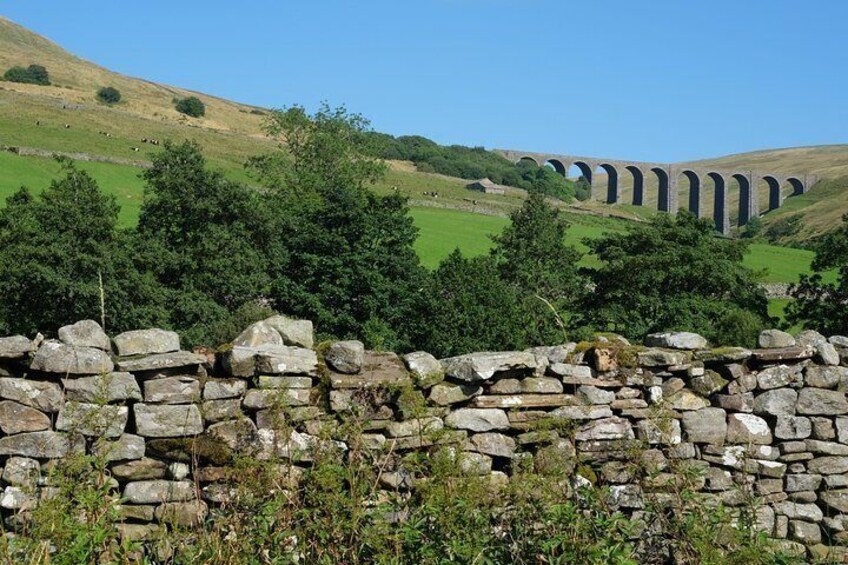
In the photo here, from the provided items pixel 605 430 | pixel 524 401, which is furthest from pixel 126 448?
pixel 605 430

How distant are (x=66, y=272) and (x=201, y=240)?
768cm

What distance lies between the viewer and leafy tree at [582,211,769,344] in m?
39.3

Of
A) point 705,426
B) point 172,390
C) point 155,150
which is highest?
point 155,150

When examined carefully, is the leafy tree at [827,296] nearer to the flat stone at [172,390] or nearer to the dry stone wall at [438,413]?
the dry stone wall at [438,413]

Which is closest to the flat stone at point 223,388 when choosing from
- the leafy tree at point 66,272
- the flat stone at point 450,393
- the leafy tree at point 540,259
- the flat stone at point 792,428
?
the flat stone at point 450,393

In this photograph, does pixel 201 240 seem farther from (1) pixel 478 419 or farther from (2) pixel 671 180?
(2) pixel 671 180

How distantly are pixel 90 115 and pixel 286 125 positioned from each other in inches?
1596

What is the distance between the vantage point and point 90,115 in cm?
10544

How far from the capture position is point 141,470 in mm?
7234

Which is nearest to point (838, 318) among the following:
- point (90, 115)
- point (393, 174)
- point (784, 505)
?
point (784, 505)

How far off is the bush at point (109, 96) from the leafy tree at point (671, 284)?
367 ft

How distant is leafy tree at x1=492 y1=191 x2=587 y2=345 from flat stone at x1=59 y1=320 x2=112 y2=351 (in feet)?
119

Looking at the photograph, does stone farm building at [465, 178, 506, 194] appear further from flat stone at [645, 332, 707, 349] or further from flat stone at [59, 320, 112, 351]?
flat stone at [59, 320, 112, 351]

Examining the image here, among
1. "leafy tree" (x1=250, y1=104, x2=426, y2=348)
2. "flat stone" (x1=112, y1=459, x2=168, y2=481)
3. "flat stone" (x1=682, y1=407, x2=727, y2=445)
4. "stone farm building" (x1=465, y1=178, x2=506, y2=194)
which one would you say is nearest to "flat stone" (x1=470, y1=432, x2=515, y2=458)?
"flat stone" (x1=682, y1=407, x2=727, y2=445)
